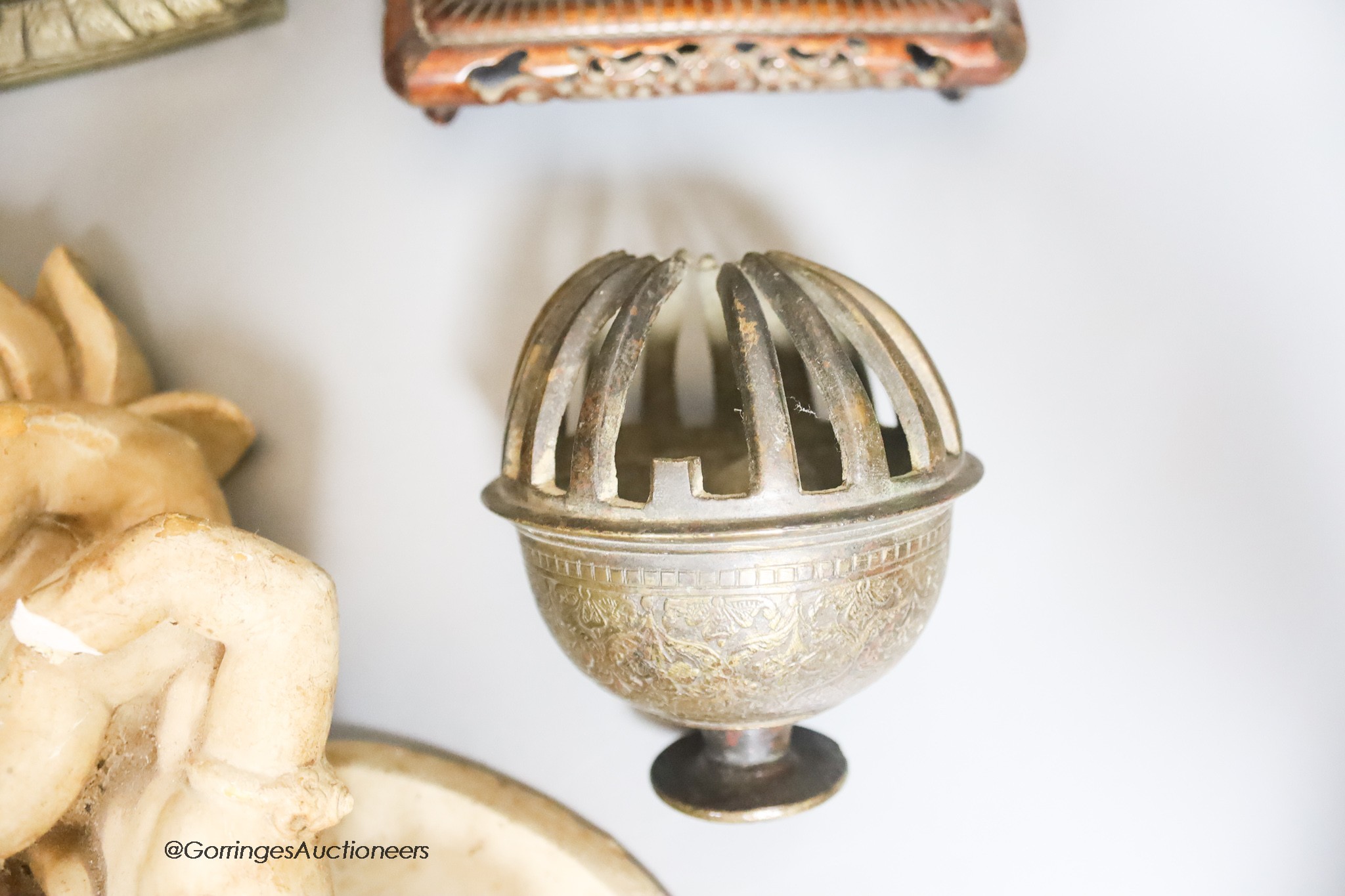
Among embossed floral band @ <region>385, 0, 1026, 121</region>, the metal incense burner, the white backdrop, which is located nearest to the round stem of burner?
the metal incense burner

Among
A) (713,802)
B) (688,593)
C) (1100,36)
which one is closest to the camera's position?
(688,593)

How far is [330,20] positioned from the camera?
1010 mm

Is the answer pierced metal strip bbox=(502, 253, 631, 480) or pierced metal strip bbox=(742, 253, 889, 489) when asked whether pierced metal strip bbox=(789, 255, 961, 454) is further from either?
pierced metal strip bbox=(502, 253, 631, 480)

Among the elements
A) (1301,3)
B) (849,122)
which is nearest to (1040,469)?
(849,122)

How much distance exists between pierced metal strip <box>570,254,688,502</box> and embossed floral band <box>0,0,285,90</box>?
0.64 meters

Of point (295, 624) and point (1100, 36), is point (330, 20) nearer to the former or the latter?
point (295, 624)

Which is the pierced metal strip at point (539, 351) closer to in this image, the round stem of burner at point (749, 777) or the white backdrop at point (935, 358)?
the white backdrop at point (935, 358)

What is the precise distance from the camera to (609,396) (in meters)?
0.71

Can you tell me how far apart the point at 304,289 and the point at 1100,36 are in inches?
37.8

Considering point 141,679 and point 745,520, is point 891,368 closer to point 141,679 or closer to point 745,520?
point 745,520

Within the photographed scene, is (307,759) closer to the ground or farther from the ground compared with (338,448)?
closer to the ground

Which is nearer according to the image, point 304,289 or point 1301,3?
point 1301,3

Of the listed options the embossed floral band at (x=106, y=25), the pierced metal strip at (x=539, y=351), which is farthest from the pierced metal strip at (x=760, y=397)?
the embossed floral band at (x=106, y=25)

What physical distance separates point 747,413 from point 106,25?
89cm
